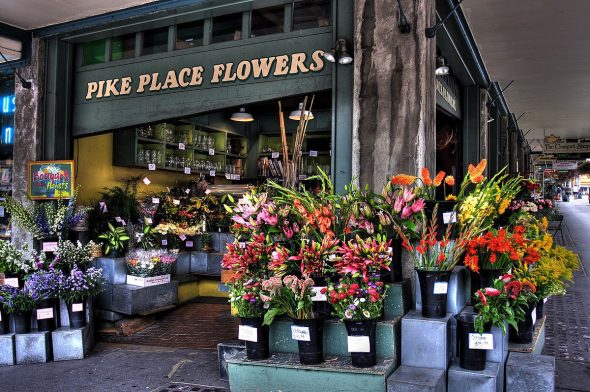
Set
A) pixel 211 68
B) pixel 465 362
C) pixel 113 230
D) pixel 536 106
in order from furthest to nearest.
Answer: pixel 536 106, pixel 113 230, pixel 211 68, pixel 465 362

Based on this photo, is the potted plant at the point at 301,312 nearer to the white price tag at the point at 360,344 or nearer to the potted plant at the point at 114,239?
the white price tag at the point at 360,344

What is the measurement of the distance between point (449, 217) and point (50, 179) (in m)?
4.88

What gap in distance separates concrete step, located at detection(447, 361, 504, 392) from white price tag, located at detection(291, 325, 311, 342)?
0.93 metres

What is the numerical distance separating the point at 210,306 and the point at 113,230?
5.51 ft

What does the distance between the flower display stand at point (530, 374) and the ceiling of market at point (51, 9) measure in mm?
4896

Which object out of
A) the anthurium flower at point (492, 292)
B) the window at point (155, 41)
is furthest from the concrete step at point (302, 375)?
the window at point (155, 41)

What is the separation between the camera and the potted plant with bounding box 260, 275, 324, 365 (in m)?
3.50

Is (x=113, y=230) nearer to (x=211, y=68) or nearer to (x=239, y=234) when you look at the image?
(x=211, y=68)

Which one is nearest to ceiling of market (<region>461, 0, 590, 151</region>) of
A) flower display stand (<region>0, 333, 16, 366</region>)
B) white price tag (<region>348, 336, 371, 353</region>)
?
white price tag (<region>348, 336, 371, 353</region>)

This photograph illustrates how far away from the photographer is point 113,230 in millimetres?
6266

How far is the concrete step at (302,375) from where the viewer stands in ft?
11.0

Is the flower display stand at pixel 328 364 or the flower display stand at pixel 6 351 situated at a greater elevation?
the flower display stand at pixel 328 364

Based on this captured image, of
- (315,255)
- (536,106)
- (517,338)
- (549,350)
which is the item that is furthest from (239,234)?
(536,106)

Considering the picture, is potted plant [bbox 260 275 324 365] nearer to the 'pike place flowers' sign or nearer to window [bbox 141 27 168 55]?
the 'pike place flowers' sign
